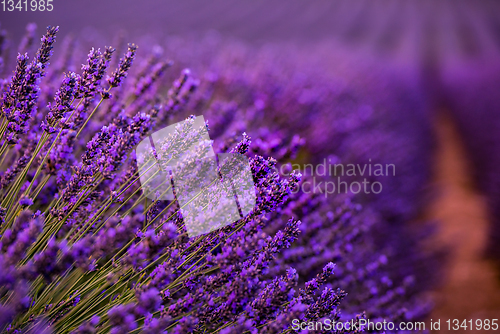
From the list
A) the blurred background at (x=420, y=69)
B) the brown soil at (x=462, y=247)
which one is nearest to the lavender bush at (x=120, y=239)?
the blurred background at (x=420, y=69)

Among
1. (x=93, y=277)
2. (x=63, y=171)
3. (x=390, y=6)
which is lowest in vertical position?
(x=93, y=277)


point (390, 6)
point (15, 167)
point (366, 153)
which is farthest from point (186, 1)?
point (390, 6)

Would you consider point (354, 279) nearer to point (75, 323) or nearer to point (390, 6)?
point (75, 323)

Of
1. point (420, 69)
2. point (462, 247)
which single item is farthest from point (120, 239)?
point (420, 69)

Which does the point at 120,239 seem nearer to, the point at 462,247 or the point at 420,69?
the point at 462,247

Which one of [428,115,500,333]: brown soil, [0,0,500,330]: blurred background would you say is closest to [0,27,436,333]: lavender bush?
[0,0,500,330]: blurred background

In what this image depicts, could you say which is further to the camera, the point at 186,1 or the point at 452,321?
the point at 186,1

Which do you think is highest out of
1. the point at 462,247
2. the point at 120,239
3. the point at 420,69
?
the point at 420,69

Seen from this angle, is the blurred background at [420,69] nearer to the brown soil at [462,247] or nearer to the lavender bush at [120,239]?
the brown soil at [462,247]
